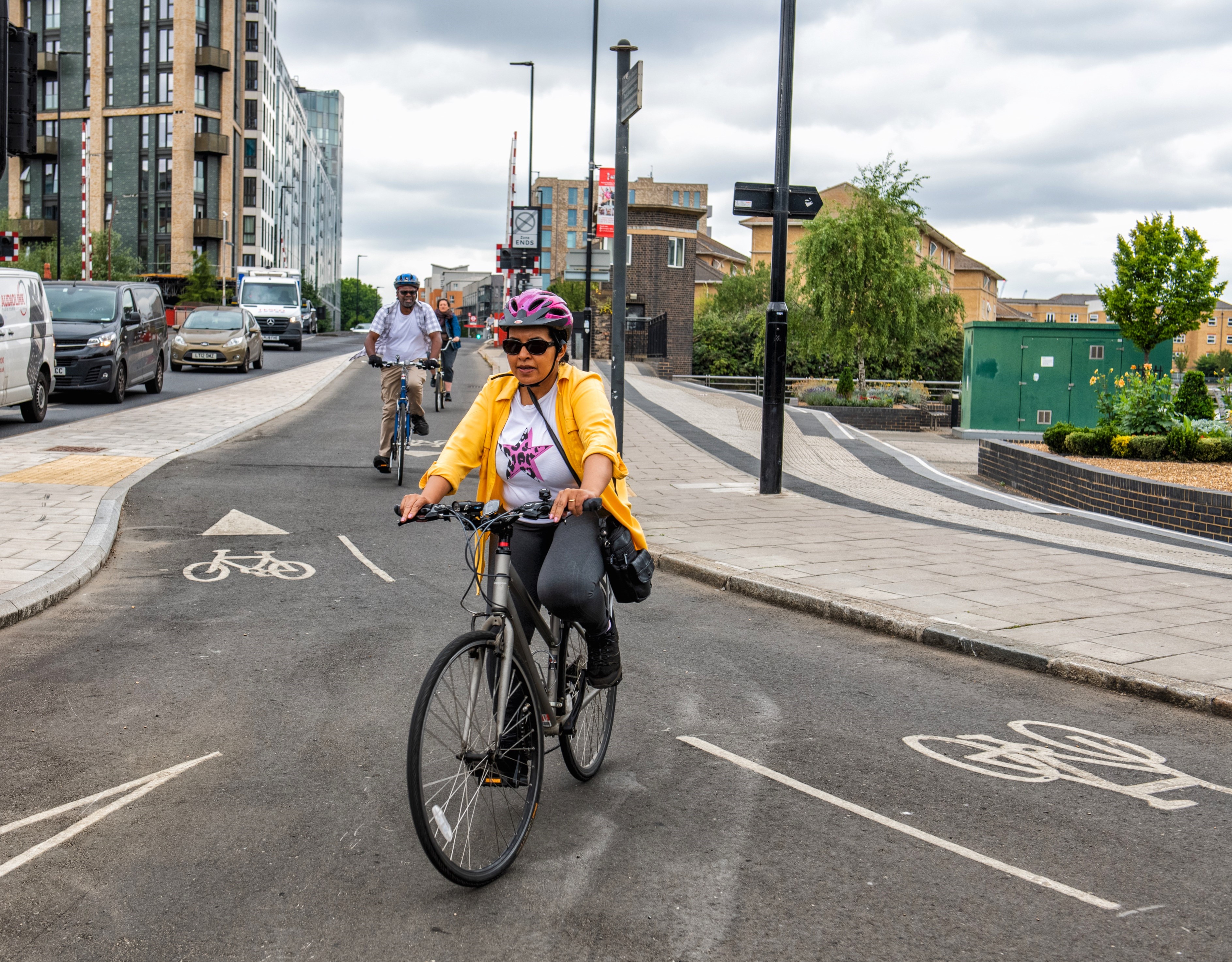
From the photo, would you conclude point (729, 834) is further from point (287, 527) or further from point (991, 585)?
point (287, 527)

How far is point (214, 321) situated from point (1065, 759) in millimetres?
27503

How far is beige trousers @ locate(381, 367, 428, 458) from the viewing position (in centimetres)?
1201

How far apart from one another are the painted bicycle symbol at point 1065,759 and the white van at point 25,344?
13789 mm

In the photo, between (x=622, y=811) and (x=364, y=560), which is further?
(x=364, y=560)

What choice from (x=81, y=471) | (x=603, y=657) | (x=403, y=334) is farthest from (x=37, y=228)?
(x=603, y=657)

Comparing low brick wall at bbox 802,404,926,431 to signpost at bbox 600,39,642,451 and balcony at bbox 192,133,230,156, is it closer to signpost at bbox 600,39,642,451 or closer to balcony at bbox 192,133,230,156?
signpost at bbox 600,39,642,451

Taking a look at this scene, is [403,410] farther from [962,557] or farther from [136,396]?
[136,396]

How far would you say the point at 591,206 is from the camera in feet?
96.1

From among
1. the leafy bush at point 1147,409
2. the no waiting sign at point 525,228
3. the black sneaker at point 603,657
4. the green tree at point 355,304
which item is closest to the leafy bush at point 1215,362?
the no waiting sign at point 525,228

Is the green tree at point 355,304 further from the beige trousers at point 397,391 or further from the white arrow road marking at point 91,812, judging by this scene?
the white arrow road marking at point 91,812

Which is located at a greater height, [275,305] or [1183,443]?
[275,305]

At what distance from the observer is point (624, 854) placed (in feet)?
11.9

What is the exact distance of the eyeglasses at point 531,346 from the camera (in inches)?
144

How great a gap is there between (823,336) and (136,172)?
58.0 metres
